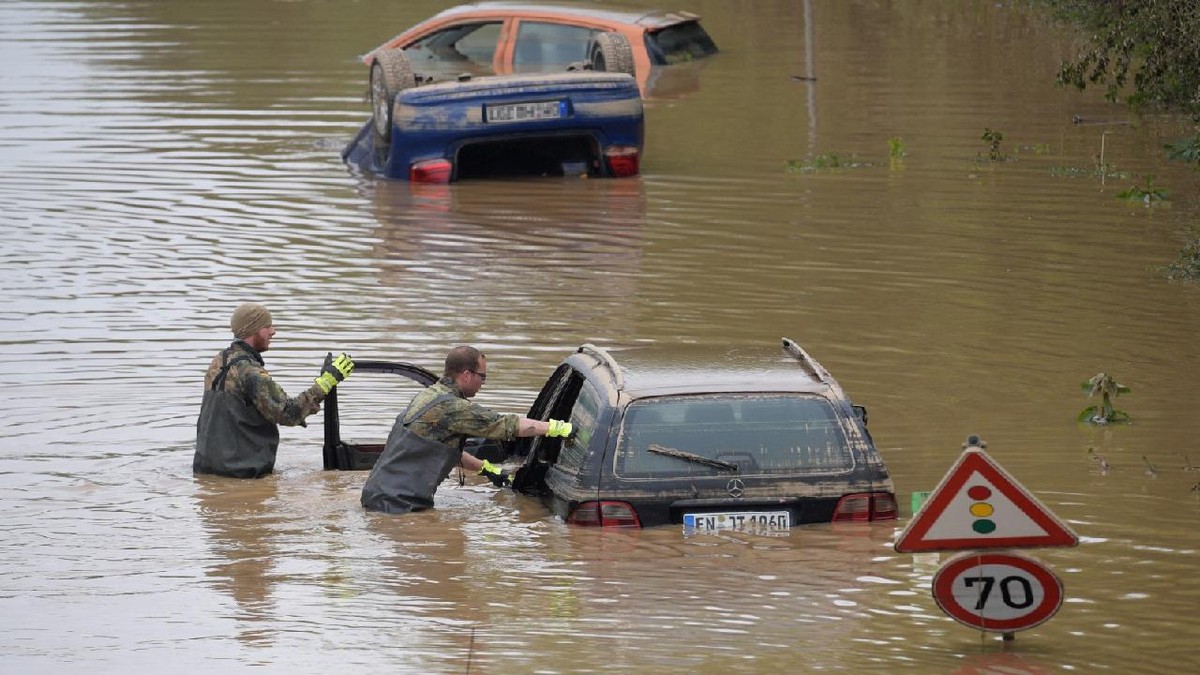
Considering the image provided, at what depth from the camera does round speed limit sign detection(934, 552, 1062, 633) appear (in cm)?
774

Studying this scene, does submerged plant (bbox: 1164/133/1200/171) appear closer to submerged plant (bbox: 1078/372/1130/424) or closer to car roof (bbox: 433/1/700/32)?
car roof (bbox: 433/1/700/32)

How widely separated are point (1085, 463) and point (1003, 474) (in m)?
3.97

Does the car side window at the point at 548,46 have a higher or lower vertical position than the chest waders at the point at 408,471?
higher

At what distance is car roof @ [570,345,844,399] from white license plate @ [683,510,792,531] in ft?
1.81

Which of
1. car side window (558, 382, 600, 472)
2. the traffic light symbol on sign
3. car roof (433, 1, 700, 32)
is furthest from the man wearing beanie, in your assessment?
car roof (433, 1, 700, 32)

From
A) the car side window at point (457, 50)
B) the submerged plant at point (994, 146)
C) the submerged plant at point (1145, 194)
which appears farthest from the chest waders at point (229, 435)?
the car side window at point (457, 50)

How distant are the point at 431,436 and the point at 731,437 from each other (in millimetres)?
1696

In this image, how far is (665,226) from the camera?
19.0 meters

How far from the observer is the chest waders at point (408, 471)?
34.5 feet

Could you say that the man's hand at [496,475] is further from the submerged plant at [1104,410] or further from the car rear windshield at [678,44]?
the car rear windshield at [678,44]

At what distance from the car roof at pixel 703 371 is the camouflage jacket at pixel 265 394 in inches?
63.8

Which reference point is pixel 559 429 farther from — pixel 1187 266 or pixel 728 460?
pixel 1187 266

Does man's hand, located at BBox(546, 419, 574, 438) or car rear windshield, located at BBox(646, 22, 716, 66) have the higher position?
car rear windshield, located at BBox(646, 22, 716, 66)

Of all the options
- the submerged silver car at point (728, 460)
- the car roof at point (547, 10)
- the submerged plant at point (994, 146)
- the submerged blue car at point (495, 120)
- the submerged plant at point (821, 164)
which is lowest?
the submerged silver car at point (728, 460)
